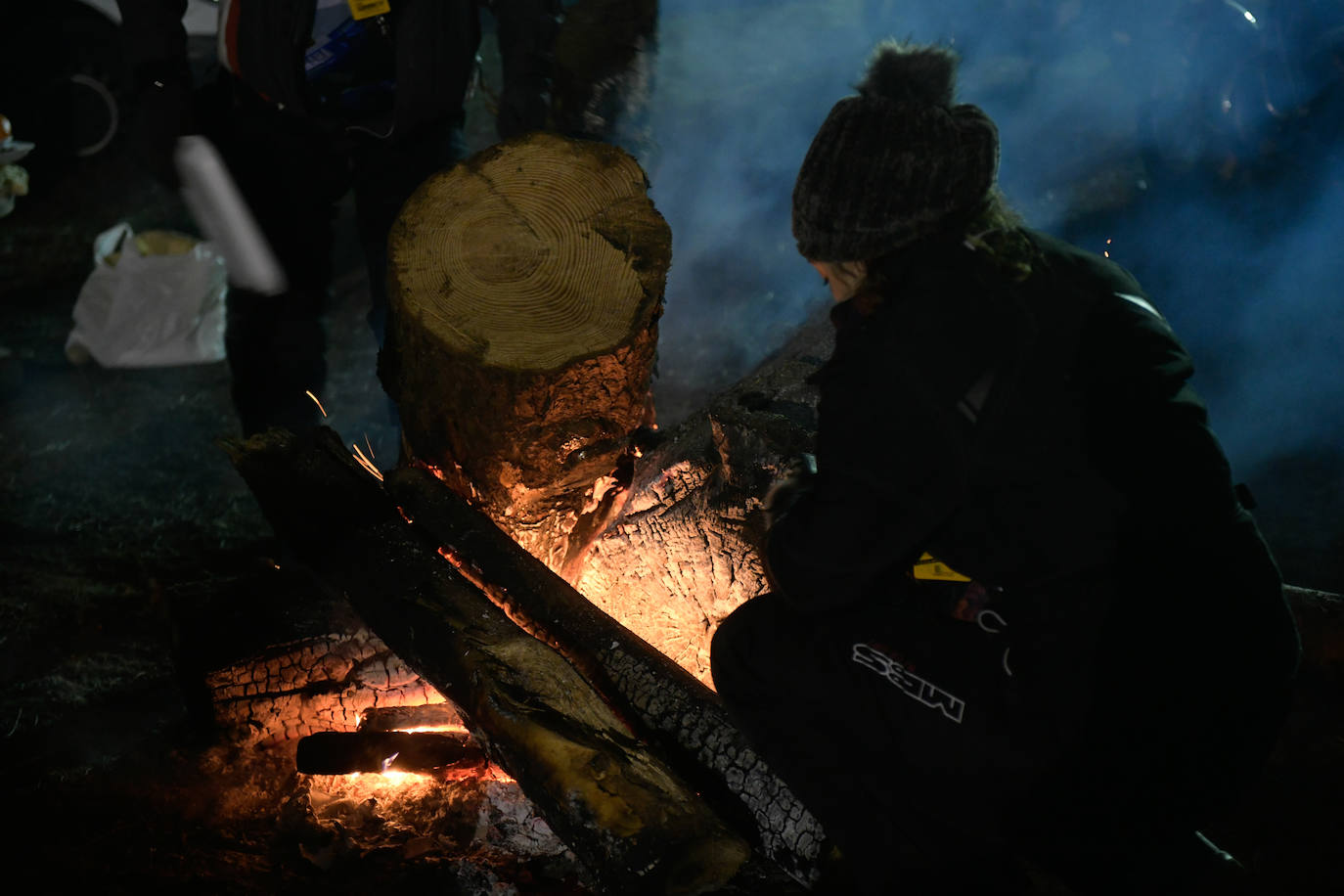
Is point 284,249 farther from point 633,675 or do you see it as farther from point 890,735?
point 890,735

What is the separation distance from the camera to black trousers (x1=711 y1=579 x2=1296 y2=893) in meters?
1.47

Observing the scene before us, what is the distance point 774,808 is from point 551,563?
1.20m

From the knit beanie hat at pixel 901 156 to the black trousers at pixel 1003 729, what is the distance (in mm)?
762

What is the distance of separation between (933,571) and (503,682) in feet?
3.20

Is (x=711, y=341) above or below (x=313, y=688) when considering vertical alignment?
above

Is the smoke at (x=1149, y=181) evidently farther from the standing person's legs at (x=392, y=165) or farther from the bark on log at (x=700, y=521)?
the bark on log at (x=700, y=521)

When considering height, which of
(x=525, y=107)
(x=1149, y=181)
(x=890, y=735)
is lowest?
(x=890, y=735)

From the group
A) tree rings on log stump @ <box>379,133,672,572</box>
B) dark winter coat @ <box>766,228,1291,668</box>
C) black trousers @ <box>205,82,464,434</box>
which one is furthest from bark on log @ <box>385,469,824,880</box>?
black trousers @ <box>205,82,464,434</box>

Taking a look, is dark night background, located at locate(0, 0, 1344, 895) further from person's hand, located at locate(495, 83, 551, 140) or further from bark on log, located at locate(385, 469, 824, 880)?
person's hand, located at locate(495, 83, 551, 140)

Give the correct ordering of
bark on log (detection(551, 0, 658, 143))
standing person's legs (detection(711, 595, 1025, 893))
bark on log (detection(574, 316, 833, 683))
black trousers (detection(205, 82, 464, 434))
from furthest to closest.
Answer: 1. bark on log (detection(551, 0, 658, 143))
2. black trousers (detection(205, 82, 464, 434))
3. bark on log (detection(574, 316, 833, 683))
4. standing person's legs (detection(711, 595, 1025, 893))

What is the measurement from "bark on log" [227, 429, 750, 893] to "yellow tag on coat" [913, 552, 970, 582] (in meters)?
0.69

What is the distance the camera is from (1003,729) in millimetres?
1609

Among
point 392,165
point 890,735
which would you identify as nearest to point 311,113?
point 392,165

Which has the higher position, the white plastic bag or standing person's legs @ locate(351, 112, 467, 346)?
standing person's legs @ locate(351, 112, 467, 346)
